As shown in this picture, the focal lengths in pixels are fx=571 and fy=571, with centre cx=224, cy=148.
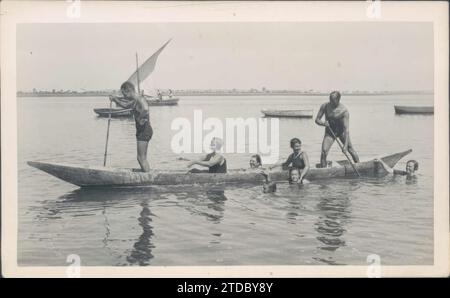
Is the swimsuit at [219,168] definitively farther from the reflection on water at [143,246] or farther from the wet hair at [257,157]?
the reflection on water at [143,246]

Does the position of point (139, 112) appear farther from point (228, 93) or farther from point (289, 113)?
point (289, 113)

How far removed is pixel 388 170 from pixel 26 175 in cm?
445

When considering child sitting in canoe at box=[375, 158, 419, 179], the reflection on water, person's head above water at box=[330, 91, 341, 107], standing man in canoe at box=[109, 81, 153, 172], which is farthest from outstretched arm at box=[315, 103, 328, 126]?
the reflection on water

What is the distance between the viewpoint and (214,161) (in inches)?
267

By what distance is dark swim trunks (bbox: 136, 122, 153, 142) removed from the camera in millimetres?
6734

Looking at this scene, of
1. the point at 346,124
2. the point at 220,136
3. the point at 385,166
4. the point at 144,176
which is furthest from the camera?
the point at 385,166

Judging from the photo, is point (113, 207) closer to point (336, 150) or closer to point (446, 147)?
point (336, 150)

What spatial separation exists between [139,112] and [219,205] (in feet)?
4.84

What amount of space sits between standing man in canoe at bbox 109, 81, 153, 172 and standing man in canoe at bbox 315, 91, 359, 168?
6.85 feet

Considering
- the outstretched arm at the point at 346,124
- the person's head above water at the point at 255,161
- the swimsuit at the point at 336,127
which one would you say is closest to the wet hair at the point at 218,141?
the person's head above water at the point at 255,161

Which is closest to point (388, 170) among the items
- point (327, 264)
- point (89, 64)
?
point (327, 264)

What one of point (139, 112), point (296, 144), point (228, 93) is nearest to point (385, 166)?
point (296, 144)

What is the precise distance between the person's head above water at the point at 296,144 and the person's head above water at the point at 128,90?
1.98m

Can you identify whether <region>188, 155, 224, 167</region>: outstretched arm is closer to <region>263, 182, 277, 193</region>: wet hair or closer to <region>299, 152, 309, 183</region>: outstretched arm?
<region>263, 182, 277, 193</region>: wet hair
